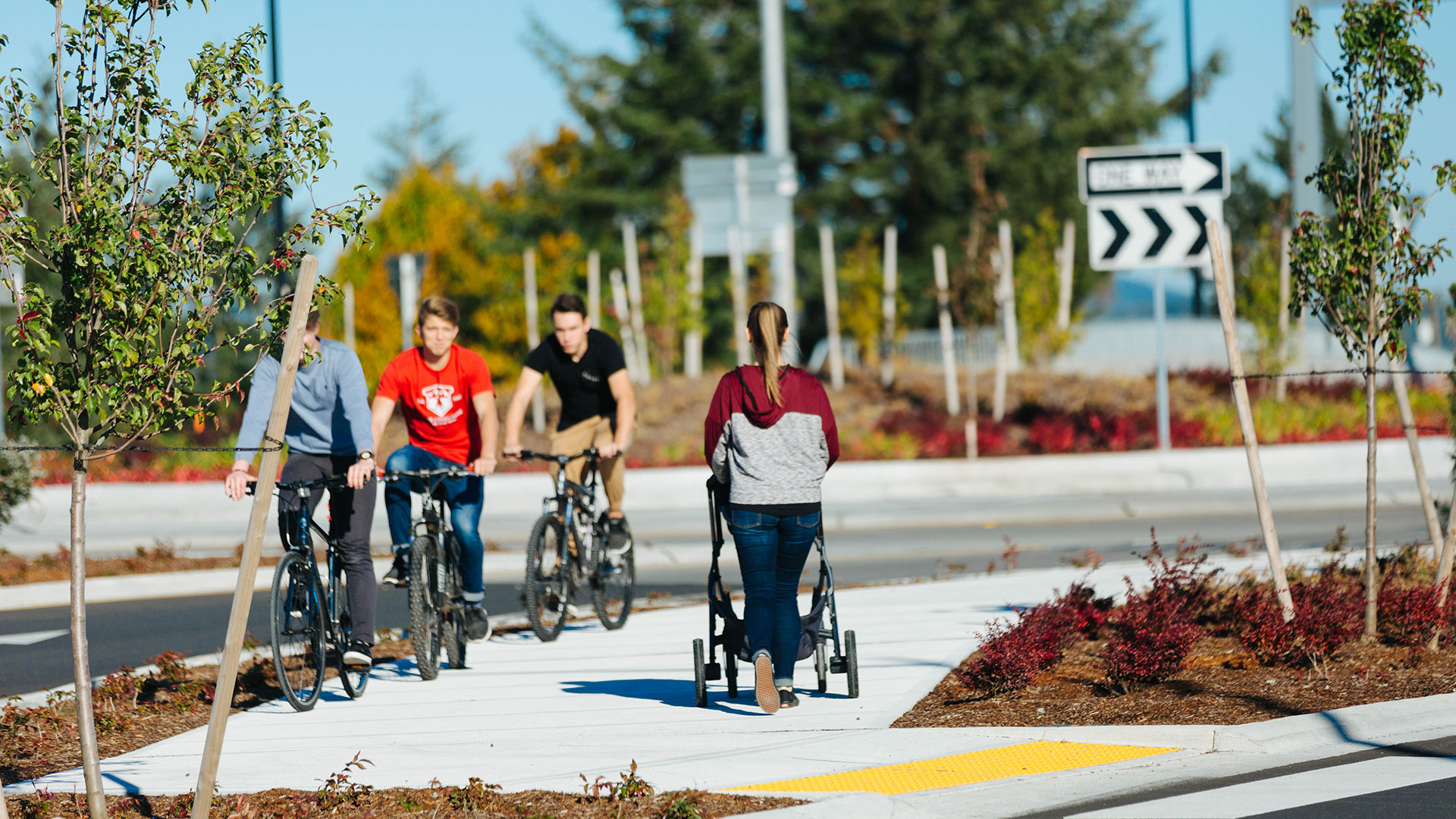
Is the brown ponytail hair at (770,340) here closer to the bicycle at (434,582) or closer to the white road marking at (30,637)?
the bicycle at (434,582)

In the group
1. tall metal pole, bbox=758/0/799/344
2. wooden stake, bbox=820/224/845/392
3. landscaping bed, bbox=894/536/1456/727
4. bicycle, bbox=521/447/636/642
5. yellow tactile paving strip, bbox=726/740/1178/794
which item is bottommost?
yellow tactile paving strip, bbox=726/740/1178/794

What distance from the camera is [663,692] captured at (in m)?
7.49

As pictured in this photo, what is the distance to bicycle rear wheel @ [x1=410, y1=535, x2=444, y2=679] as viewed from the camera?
25.7 feet

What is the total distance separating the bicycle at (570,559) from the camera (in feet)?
29.7

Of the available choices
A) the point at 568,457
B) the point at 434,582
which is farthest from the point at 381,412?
the point at 568,457

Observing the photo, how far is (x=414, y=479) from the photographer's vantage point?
824 cm

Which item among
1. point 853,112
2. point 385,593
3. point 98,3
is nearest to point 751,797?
point 98,3

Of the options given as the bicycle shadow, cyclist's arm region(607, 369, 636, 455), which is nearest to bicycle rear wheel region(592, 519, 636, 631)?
cyclist's arm region(607, 369, 636, 455)

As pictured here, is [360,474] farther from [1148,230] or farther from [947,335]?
[947,335]

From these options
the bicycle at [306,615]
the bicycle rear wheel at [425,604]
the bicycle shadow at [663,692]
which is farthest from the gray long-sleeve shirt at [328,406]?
the bicycle shadow at [663,692]

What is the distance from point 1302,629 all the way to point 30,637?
7626 mm

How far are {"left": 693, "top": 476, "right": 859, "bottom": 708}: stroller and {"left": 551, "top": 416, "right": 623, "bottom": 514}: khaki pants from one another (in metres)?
2.66

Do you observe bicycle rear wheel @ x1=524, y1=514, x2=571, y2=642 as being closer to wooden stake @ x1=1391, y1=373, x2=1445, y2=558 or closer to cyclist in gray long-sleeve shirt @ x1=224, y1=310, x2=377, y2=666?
cyclist in gray long-sleeve shirt @ x1=224, y1=310, x2=377, y2=666

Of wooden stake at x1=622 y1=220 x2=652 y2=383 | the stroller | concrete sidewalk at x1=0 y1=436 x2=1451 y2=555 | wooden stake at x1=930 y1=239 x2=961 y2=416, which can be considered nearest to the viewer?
the stroller
